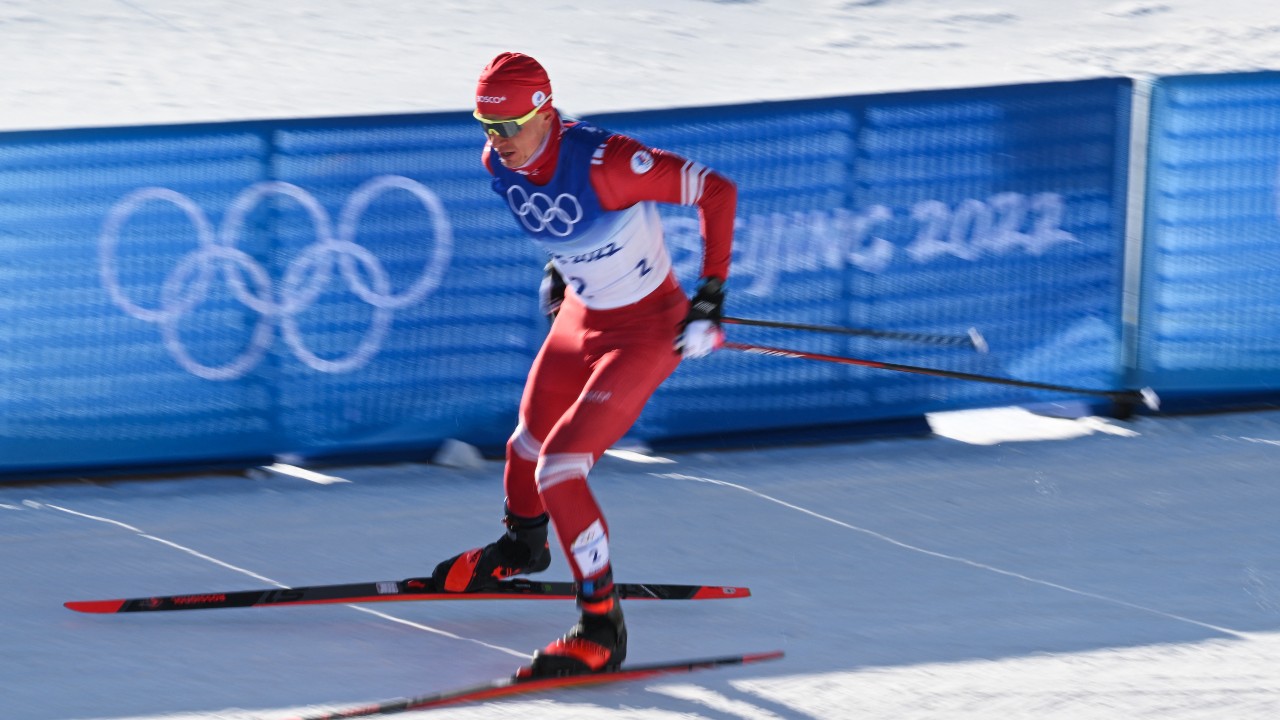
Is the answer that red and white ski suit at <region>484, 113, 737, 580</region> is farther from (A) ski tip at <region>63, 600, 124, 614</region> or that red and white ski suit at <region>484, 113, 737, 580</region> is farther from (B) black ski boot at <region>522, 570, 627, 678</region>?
(A) ski tip at <region>63, 600, 124, 614</region>

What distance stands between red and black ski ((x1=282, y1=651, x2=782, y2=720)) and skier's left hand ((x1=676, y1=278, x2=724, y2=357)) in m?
0.91

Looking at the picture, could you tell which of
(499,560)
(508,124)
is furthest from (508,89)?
(499,560)

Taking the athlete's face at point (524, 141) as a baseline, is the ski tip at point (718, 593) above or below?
below

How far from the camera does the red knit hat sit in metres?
4.30

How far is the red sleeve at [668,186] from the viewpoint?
4457 millimetres

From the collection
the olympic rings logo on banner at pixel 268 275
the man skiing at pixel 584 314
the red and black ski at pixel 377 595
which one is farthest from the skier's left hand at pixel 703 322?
the olympic rings logo on banner at pixel 268 275

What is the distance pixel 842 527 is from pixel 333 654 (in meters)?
1.94

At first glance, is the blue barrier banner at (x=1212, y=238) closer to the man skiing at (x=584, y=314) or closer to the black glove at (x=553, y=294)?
→ the man skiing at (x=584, y=314)

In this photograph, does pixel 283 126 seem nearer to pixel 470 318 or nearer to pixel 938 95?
pixel 470 318

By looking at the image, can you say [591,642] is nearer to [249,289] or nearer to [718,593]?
[718,593]

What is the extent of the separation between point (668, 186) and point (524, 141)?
445 millimetres

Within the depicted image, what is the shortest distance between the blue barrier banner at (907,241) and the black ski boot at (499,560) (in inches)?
57.7

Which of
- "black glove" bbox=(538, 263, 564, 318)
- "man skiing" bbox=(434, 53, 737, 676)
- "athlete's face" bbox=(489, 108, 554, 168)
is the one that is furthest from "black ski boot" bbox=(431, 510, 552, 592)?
"athlete's face" bbox=(489, 108, 554, 168)

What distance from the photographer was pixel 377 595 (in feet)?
15.9
